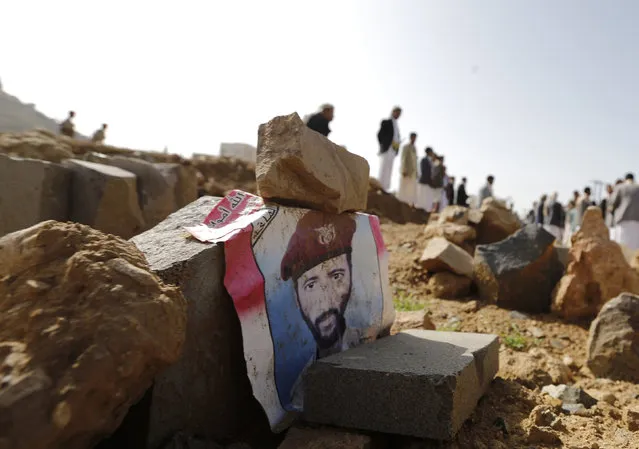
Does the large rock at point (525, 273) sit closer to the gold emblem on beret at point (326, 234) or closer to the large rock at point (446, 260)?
the large rock at point (446, 260)

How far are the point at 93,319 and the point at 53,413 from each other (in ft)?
0.97

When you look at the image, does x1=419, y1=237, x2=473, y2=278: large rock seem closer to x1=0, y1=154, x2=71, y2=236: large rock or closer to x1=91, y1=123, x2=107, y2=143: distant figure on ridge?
x1=0, y1=154, x2=71, y2=236: large rock

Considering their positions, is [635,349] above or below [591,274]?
below

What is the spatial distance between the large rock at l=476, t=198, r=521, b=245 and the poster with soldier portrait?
5.24 m

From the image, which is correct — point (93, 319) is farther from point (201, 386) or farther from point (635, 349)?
point (635, 349)

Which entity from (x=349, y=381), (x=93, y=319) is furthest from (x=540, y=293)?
(x=93, y=319)

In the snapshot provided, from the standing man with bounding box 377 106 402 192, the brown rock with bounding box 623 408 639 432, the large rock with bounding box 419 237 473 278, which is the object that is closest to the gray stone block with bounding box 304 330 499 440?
the brown rock with bounding box 623 408 639 432

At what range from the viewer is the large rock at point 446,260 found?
614 cm

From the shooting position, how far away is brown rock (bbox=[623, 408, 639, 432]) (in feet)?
8.75

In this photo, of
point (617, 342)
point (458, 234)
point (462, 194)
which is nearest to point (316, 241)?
point (617, 342)

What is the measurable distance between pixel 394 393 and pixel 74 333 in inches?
52.5

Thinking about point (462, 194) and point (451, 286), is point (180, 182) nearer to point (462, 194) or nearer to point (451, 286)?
point (451, 286)

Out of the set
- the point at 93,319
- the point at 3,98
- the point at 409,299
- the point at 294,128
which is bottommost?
the point at 409,299

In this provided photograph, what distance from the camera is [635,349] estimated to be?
12.2ft
